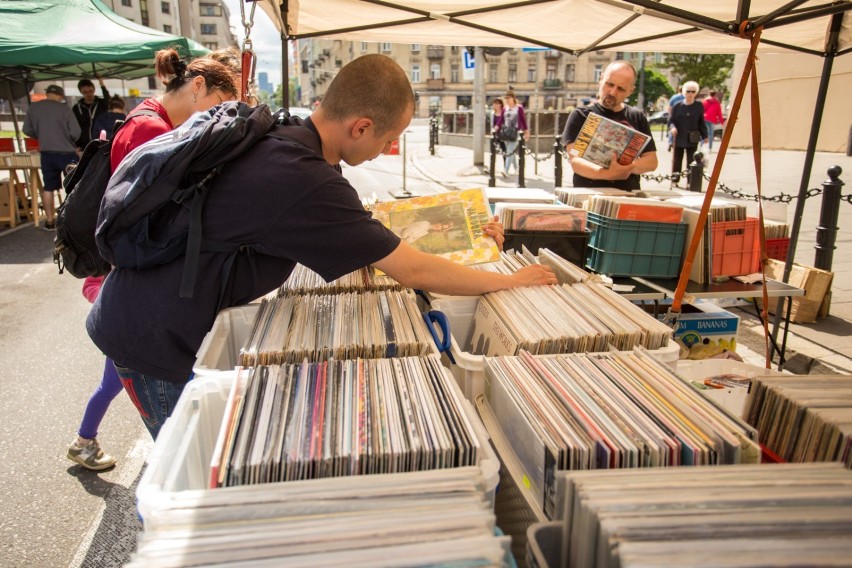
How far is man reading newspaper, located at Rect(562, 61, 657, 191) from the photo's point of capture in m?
4.36

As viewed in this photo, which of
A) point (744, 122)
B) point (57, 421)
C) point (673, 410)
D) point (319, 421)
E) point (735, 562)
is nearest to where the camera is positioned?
point (735, 562)

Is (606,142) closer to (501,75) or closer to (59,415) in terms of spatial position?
(59,415)

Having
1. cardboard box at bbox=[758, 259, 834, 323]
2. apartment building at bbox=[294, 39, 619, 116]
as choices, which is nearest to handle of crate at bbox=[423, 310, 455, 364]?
cardboard box at bbox=[758, 259, 834, 323]

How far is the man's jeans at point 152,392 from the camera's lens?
6.45ft

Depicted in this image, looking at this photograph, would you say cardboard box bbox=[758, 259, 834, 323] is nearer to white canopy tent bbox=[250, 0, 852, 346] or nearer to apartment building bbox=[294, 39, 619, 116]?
white canopy tent bbox=[250, 0, 852, 346]

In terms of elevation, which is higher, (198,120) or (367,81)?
(367,81)

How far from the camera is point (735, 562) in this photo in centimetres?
77

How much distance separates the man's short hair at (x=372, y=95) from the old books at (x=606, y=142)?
8.38 ft

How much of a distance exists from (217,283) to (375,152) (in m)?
0.68

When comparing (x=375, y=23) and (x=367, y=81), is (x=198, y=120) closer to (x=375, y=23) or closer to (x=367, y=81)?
(x=367, y=81)

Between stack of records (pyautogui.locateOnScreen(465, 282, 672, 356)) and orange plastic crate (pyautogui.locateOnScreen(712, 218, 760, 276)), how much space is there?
166 cm

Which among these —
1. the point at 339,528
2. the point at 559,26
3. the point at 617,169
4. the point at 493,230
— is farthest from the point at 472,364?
the point at 559,26

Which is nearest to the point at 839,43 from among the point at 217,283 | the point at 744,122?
the point at 217,283

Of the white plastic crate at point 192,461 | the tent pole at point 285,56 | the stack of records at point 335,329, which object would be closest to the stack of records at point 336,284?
the stack of records at point 335,329
